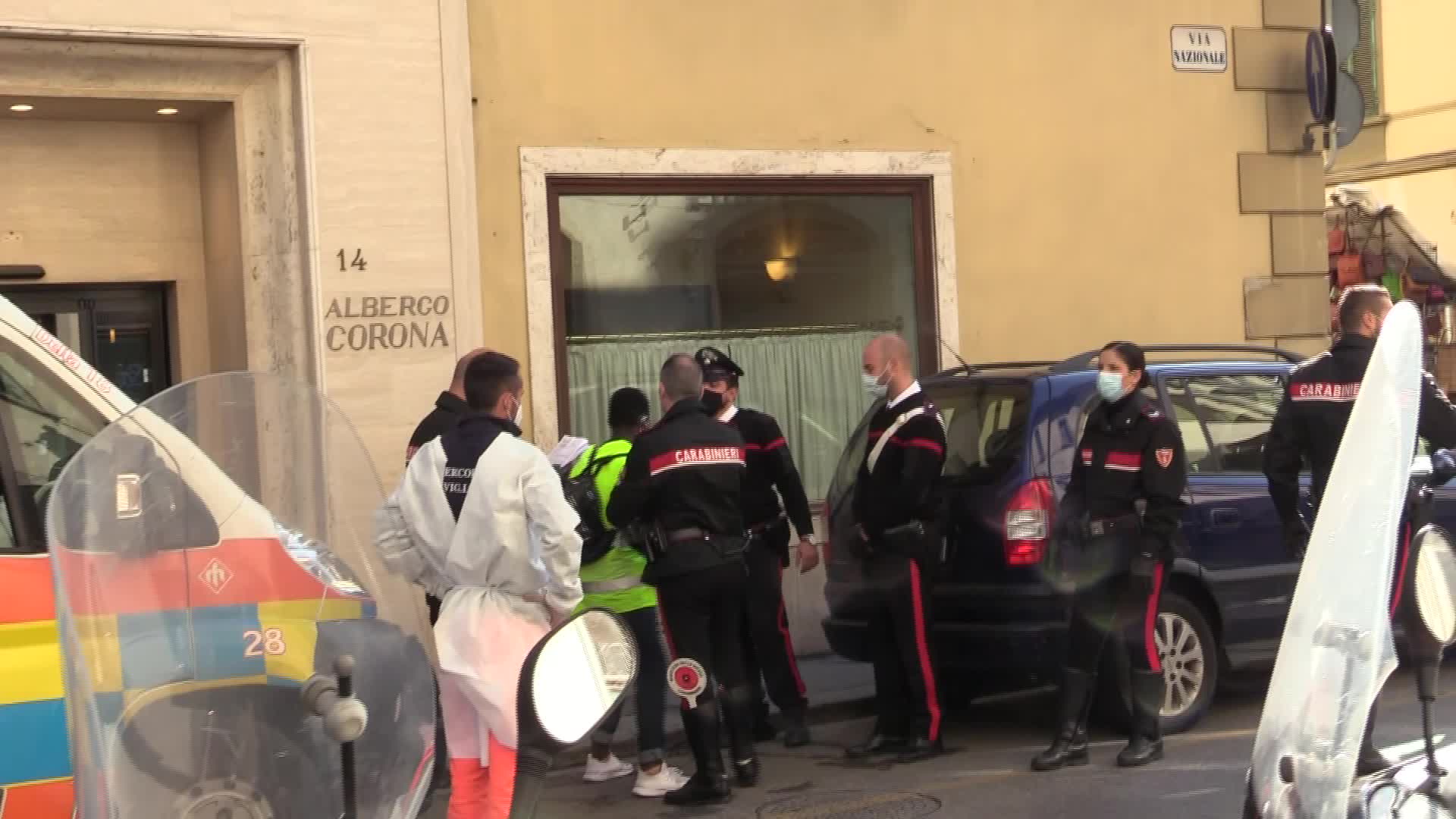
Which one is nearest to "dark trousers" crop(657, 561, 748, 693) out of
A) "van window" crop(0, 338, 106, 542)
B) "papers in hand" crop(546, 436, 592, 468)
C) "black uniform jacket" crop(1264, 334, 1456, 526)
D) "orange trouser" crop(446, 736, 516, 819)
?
"papers in hand" crop(546, 436, 592, 468)

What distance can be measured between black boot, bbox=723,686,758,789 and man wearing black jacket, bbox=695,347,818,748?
0.78 m

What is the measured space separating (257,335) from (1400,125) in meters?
24.7

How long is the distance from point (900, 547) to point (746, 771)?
1.17 meters

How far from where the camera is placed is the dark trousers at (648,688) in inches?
290

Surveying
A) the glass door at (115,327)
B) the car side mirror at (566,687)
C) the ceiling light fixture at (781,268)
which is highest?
the ceiling light fixture at (781,268)

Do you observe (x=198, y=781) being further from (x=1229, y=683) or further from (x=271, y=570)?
(x=1229, y=683)

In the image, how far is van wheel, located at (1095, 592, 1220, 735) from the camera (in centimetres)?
794

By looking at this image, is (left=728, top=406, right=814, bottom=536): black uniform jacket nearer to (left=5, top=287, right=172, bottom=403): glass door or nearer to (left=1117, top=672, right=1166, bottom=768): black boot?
(left=1117, top=672, right=1166, bottom=768): black boot

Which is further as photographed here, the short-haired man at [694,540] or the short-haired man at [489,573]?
the short-haired man at [694,540]

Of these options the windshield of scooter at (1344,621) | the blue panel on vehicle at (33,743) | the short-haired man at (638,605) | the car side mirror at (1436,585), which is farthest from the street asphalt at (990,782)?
the windshield of scooter at (1344,621)

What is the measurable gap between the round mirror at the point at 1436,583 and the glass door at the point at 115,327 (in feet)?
24.2

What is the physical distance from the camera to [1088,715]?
8.22 meters

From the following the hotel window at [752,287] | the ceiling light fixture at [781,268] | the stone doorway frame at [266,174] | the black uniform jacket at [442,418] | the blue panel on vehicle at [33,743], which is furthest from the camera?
the ceiling light fixture at [781,268]

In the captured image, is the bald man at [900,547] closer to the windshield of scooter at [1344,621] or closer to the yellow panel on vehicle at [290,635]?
the windshield of scooter at [1344,621]
